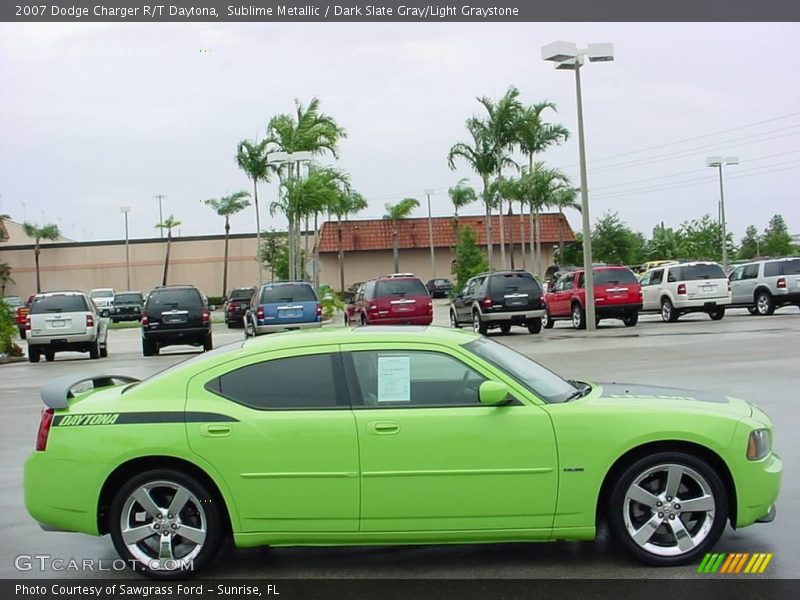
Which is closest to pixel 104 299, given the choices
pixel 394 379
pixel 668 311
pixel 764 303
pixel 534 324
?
pixel 534 324

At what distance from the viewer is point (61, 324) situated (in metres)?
24.5

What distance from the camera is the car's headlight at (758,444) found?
572 centimetres

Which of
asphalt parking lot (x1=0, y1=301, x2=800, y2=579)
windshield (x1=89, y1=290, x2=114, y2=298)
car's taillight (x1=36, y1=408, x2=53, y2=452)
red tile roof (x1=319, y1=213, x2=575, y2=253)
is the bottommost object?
asphalt parking lot (x1=0, y1=301, x2=800, y2=579)

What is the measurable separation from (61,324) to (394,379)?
20529 millimetres

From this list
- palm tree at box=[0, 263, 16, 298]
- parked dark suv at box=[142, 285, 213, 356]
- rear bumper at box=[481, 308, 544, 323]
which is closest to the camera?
parked dark suv at box=[142, 285, 213, 356]

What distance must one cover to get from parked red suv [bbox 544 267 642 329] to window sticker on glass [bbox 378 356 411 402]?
2295 cm

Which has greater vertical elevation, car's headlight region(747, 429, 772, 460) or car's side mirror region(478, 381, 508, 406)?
car's side mirror region(478, 381, 508, 406)

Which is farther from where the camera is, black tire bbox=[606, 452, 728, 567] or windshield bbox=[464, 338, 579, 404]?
windshield bbox=[464, 338, 579, 404]

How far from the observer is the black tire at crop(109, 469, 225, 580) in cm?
571

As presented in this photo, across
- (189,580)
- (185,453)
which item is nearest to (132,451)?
(185,453)

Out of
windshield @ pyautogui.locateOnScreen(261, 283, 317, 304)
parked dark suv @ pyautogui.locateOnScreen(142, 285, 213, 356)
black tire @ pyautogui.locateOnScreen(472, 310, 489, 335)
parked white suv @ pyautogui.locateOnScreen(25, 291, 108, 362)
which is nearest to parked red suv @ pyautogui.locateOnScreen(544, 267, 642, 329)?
black tire @ pyautogui.locateOnScreen(472, 310, 489, 335)

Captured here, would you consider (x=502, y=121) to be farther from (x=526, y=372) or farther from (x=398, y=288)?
(x=526, y=372)

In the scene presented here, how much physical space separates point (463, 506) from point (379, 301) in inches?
852

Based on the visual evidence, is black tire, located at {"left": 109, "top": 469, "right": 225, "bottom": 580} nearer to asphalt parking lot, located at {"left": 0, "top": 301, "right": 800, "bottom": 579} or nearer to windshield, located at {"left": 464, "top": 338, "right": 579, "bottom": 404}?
asphalt parking lot, located at {"left": 0, "top": 301, "right": 800, "bottom": 579}
